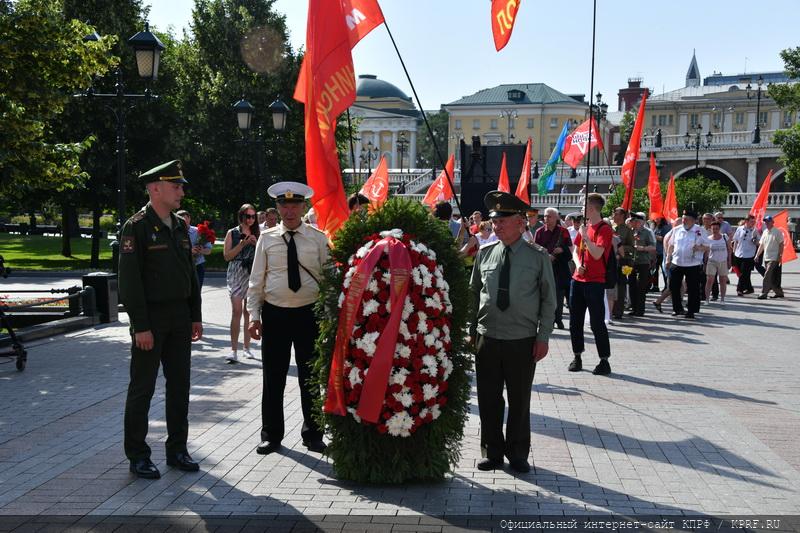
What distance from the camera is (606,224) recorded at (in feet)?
34.9

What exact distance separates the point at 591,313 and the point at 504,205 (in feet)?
14.8

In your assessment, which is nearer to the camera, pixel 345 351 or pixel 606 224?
pixel 345 351

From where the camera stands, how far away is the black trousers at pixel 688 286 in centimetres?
1652

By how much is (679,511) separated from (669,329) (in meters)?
9.96

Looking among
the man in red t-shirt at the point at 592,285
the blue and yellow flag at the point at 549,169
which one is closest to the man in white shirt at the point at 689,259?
the man in red t-shirt at the point at 592,285

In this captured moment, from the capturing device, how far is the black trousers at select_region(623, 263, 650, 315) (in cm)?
1669

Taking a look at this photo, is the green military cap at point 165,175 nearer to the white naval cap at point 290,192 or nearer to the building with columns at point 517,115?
the white naval cap at point 290,192

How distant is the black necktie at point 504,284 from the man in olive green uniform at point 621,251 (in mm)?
9279

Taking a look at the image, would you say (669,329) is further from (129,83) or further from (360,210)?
(129,83)

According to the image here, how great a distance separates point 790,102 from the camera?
4781 centimetres

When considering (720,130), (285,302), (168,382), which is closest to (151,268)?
(168,382)

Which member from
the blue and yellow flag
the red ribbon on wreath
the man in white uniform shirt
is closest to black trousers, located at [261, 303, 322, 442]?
→ the man in white uniform shirt

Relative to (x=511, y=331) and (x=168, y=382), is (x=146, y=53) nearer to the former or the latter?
(x=168, y=382)

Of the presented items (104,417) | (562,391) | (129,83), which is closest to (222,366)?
(104,417)
